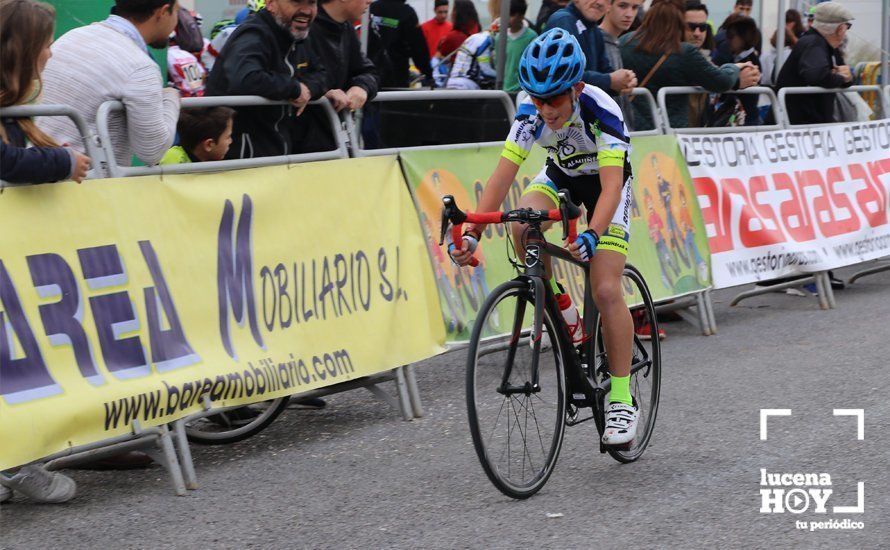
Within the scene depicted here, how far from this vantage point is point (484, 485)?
18.6 feet

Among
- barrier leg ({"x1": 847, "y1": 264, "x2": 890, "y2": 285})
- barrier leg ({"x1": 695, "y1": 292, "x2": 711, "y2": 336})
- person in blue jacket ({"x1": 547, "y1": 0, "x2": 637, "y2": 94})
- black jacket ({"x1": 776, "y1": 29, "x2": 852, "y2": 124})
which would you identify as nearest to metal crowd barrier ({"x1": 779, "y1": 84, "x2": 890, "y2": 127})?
black jacket ({"x1": 776, "y1": 29, "x2": 852, "y2": 124})

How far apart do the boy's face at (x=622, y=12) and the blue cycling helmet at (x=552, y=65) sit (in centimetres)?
410

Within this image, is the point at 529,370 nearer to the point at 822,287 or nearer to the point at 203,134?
the point at 203,134

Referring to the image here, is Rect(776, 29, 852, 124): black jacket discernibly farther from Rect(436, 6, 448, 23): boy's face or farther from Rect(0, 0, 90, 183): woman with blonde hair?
Rect(0, 0, 90, 183): woman with blonde hair

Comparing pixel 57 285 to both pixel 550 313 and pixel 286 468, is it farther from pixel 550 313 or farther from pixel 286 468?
pixel 550 313

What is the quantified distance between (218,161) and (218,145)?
9.0 inches

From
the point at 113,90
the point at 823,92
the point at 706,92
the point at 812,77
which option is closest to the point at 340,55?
the point at 113,90

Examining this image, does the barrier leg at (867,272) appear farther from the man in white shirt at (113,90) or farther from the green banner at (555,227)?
the man in white shirt at (113,90)

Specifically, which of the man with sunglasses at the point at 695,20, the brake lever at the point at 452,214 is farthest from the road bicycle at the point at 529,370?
the man with sunglasses at the point at 695,20

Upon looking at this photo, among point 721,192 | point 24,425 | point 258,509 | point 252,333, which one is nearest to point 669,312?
point 721,192

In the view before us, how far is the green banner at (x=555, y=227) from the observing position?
758 cm

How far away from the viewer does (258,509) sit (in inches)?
214

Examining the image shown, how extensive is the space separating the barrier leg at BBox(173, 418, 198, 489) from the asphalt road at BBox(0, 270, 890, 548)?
94mm

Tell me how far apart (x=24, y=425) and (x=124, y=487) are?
2.55 feet
